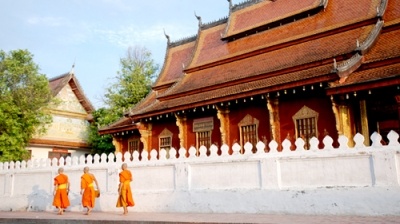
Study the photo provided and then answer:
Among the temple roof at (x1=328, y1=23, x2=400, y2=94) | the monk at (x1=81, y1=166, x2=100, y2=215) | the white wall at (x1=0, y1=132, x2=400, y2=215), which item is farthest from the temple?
the monk at (x1=81, y1=166, x2=100, y2=215)

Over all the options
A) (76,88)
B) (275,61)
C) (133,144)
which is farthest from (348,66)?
(76,88)

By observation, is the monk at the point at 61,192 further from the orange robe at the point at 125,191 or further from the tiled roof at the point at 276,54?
the tiled roof at the point at 276,54

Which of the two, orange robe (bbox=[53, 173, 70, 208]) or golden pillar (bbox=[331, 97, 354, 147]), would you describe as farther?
golden pillar (bbox=[331, 97, 354, 147])

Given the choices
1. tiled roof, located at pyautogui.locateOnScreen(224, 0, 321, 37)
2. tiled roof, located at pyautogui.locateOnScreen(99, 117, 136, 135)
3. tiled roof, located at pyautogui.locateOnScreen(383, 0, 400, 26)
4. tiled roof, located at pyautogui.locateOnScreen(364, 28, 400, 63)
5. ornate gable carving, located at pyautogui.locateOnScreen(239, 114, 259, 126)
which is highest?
tiled roof, located at pyautogui.locateOnScreen(224, 0, 321, 37)

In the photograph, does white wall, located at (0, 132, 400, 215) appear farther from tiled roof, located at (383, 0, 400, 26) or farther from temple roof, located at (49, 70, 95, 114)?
temple roof, located at (49, 70, 95, 114)

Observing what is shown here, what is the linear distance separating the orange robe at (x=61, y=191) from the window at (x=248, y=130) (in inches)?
255

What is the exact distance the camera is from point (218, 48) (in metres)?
19.0

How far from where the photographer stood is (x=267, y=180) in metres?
8.46

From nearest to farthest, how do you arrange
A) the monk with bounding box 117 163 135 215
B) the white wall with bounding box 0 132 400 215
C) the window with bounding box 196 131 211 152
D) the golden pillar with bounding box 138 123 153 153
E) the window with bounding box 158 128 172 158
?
the white wall with bounding box 0 132 400 215
the monk with bounding box 117 163 135 215
the window with bounding box 196 131 211 152
the window with bounding box 158 128 172 158
the golden pillar with bounding box 138 123 153 153

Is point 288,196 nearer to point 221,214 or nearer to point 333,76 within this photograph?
point 221,214

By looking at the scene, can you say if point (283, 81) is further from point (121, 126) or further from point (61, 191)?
point (121, 126)

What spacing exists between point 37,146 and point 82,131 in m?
3.63

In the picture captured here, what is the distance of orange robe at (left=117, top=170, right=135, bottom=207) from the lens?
9.61 metres

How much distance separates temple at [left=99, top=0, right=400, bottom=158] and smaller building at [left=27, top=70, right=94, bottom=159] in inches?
249
